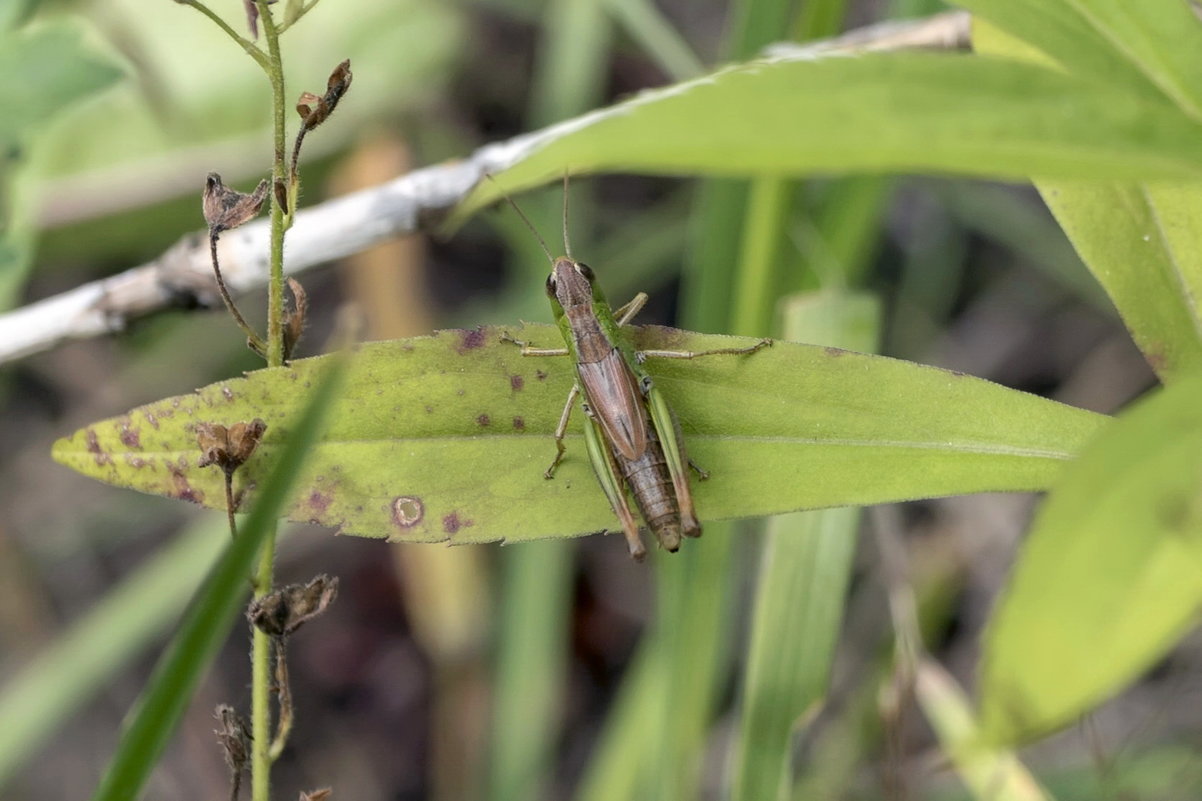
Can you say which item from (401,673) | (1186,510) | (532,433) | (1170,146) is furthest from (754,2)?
(401,673)

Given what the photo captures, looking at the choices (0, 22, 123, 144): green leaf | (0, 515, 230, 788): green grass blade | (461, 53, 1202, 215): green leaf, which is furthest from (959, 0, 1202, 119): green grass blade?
(0, 515, 230, 788): green grass blade

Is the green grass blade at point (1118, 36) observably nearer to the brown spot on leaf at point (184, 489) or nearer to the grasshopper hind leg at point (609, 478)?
the grasshopper hind leg at point (609, 478)

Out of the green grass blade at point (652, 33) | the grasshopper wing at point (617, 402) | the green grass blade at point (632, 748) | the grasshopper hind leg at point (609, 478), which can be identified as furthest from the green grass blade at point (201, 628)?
the green grass blade at point (652, 33)

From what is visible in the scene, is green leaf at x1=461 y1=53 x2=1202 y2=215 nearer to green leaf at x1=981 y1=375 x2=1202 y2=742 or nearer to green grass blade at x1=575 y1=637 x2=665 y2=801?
green leaf at x1=981 y1=375 x2=1202 y2=742

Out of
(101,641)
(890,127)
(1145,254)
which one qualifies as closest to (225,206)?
(890,127)

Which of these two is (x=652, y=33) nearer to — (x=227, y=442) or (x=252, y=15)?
(x=252, y=15)

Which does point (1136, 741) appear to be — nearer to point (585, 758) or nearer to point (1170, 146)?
point (585, 758)
